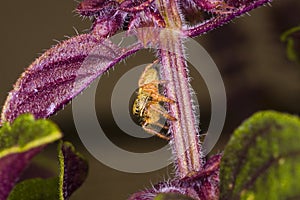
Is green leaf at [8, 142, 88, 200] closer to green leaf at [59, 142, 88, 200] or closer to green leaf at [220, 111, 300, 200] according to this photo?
green leaf at [59, 142, 88, 200]

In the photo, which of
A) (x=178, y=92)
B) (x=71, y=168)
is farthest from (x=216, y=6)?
(x=71, y=168)

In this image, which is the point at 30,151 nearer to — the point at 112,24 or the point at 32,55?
the point at 112,24

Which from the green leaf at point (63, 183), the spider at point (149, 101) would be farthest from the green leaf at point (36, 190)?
the spider at point (149, 101)

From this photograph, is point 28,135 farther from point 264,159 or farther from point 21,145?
point 264,159

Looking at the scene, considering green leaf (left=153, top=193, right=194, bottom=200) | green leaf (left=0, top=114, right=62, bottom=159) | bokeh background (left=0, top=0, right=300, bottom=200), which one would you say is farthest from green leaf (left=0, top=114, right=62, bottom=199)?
bokeh background (left=0, top=0, right=300, bottom=200)

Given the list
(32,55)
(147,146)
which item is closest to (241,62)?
(147,146)

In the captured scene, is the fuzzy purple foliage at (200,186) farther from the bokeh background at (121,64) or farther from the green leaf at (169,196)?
the bokeh background at (121,64)
